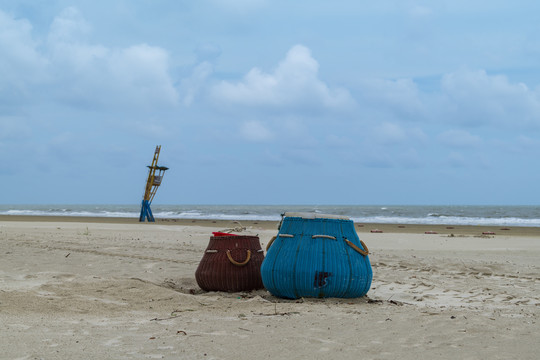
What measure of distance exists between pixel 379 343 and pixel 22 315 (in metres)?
3.40

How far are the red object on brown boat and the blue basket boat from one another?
0.62m

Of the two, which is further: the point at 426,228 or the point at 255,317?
the point at 426,228

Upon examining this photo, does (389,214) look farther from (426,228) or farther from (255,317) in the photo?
(255,317)

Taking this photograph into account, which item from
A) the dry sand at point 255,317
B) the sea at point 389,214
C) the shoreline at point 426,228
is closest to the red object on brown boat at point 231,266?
the dry sand at point 255,317

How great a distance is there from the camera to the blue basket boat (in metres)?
6.06

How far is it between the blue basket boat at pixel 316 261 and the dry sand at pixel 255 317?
0.17 meters

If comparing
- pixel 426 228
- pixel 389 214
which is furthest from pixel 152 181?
pixel 389 214

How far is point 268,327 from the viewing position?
4664mm

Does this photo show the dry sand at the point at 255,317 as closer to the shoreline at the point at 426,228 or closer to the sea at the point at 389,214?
the shoreline at the point at 426,228

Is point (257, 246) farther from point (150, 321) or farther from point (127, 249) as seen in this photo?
point (127, 249)

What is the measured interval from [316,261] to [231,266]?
4.53 feet

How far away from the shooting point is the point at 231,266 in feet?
22.9

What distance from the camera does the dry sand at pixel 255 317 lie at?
155 inches

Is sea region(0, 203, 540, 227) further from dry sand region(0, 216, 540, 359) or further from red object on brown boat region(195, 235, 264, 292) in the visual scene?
red object on brown boat region(195, 235, 264, 292)
